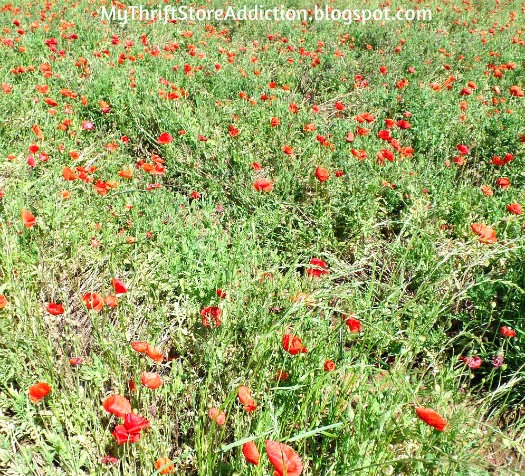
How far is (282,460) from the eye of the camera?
1249 millimetres

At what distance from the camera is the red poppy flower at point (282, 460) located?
49.5 inches

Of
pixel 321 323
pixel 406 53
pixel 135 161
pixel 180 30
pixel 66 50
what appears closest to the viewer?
pixel 321 323

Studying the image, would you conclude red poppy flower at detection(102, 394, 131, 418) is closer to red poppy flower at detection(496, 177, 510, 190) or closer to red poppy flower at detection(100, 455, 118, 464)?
red poppy flower at detection(100, 455, 118, 464)

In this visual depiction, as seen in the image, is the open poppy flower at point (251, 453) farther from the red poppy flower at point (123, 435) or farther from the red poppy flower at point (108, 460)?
the red poppy flower at point (108, 460)

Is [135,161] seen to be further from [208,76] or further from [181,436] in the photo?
[181,436]

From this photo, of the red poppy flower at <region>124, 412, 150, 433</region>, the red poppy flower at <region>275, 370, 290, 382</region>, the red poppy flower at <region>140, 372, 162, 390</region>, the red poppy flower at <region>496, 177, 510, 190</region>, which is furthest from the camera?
the red poppy flower at <region>496, 177, 510, 190</region>

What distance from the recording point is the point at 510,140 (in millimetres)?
4008

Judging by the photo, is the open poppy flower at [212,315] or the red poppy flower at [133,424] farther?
the open poppy flower at [212,315]

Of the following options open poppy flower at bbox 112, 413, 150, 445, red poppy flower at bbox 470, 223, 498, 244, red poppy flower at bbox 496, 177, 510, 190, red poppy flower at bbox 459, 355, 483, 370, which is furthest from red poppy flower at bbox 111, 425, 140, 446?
red poppy flower at bbox 496, 177, 510, 190

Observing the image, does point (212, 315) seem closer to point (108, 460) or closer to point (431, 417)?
point (108, 460)

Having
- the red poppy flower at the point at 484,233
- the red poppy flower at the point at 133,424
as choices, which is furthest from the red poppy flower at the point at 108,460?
the red poppy flower at the point at 484,233

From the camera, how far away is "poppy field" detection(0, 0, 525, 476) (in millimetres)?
1711

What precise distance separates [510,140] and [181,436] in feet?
11.8

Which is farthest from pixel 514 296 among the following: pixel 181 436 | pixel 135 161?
pixel 135 161
